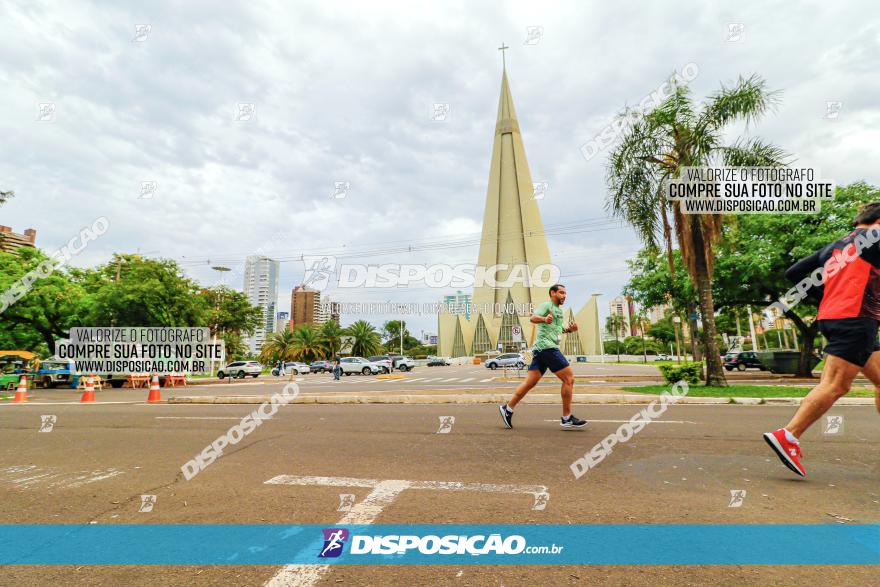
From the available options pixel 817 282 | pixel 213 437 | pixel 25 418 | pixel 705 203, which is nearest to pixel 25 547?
pixel 213 437

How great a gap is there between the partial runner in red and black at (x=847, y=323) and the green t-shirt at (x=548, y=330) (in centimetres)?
279

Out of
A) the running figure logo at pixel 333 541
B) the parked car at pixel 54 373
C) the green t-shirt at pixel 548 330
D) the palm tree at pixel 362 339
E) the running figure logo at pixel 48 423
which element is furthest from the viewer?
the palm tree at pixel 362 339

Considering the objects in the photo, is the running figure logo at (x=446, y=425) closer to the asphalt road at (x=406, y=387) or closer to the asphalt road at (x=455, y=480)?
the asphalt road at (x=455, y=480)

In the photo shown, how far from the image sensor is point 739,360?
3391 centimetres

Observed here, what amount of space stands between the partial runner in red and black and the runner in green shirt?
253cm

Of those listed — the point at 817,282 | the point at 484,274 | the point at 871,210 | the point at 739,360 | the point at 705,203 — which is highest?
the point at 484,274

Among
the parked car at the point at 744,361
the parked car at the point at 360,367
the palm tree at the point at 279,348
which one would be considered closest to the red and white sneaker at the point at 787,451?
the parked car at the point at 744,361

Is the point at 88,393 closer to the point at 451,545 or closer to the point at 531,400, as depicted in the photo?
the point at 531,400

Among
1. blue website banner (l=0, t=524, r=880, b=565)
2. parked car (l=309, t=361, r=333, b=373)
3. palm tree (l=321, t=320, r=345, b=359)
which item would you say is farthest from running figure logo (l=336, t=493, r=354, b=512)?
palm tree (l=321, t=320, r=345, b=359)

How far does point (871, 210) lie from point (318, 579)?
5.12m

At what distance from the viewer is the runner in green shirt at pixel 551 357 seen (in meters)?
6.06

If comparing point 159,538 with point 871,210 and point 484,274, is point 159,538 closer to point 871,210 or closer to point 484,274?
point 871,210

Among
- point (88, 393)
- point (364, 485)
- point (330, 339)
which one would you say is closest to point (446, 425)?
point (364, 485)

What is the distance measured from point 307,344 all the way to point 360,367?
2630 centimetres
